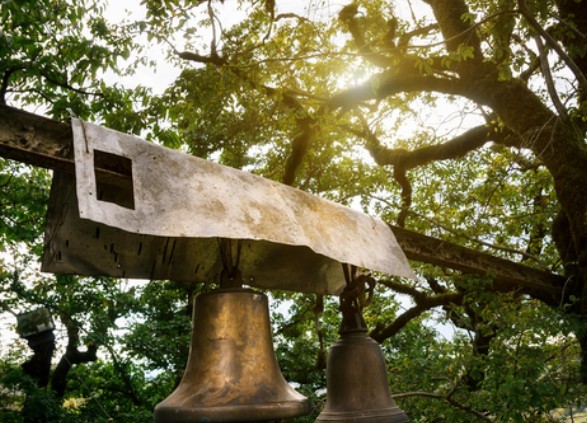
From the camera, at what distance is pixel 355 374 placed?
3.28 m

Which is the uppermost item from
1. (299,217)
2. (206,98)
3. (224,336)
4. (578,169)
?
(206,98)

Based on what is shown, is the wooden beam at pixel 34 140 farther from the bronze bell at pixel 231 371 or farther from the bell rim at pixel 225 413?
the bell rim at pixel 225 413

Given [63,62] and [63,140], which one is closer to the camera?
[63,140]

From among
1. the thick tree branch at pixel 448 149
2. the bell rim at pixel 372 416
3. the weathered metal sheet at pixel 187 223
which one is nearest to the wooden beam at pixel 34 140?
the weathered metal sheet at pixel 187 223

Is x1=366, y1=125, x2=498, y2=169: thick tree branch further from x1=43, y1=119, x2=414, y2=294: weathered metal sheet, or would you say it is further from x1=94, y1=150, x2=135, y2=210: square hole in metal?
x1=94, y1=150, x2=135, y2=210: square hole in metal

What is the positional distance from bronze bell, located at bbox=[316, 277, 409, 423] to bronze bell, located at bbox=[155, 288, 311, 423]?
0.68m

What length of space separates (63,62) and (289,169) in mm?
3224

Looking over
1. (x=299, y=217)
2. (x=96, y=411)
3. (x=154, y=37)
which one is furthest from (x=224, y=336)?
(x=96, y=411)

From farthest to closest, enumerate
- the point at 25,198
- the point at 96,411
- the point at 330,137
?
the point at 96,411
the point at 330,137
the point at 25,198

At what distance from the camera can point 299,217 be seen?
2666 mm

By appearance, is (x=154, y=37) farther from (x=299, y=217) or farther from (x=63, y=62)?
(x=299, y=217)

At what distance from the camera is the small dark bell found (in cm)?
321

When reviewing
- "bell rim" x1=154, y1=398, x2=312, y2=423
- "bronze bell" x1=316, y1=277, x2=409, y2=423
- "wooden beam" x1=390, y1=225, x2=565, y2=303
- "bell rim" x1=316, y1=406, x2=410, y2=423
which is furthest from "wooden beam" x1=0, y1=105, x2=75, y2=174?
"wooden beam" x1=390, y1=225, x2=565, y2=303

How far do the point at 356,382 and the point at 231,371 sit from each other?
38.3 inches
